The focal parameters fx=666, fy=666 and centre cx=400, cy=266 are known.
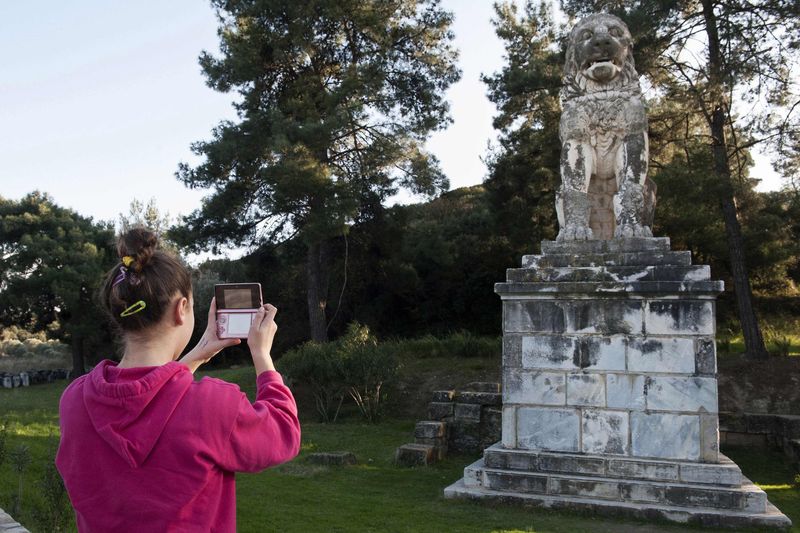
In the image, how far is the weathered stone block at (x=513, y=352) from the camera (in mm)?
6410

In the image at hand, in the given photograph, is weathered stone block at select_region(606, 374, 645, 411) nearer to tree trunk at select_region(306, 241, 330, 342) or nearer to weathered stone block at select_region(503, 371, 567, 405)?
weathered stone block at select_region(503, 371, 567, 405)

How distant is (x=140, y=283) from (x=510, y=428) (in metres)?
5.25

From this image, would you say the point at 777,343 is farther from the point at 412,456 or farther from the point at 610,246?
the point at 610,246

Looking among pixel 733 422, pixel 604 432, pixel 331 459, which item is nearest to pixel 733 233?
pixel 733 422

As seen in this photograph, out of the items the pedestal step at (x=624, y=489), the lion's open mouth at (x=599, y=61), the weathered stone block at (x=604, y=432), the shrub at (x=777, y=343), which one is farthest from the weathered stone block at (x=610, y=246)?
the shrub at (x=777, y=343)

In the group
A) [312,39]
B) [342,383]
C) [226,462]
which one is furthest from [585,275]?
Answer: [312,39]

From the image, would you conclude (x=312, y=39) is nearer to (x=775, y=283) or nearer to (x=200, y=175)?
(x=200, y=175)

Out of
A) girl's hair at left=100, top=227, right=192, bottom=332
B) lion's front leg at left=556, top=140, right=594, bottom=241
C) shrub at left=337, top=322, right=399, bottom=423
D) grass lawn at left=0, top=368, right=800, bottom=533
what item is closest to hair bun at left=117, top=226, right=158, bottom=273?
girl's hair at left=100, top=227, right=192, bottom=332

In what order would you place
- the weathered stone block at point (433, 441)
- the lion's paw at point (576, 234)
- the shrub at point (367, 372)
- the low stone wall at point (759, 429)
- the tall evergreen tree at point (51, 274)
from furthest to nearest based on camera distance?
the tall evergreen tree at point (51, 274) < the shrub at point (367, 372) < the weathered stone block at point (433, 441) < the low stone wall at point (759, 429) < the lion's paw at point (576, 234)

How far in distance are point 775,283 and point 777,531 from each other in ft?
45.0

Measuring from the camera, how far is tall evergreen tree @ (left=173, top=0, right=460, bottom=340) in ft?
49.9

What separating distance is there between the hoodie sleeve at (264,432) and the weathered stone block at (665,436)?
16.2ft

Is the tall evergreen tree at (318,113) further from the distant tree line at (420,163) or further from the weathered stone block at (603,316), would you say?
the weathered stone block at (603,316)

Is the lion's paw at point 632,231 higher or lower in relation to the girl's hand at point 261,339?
higher
